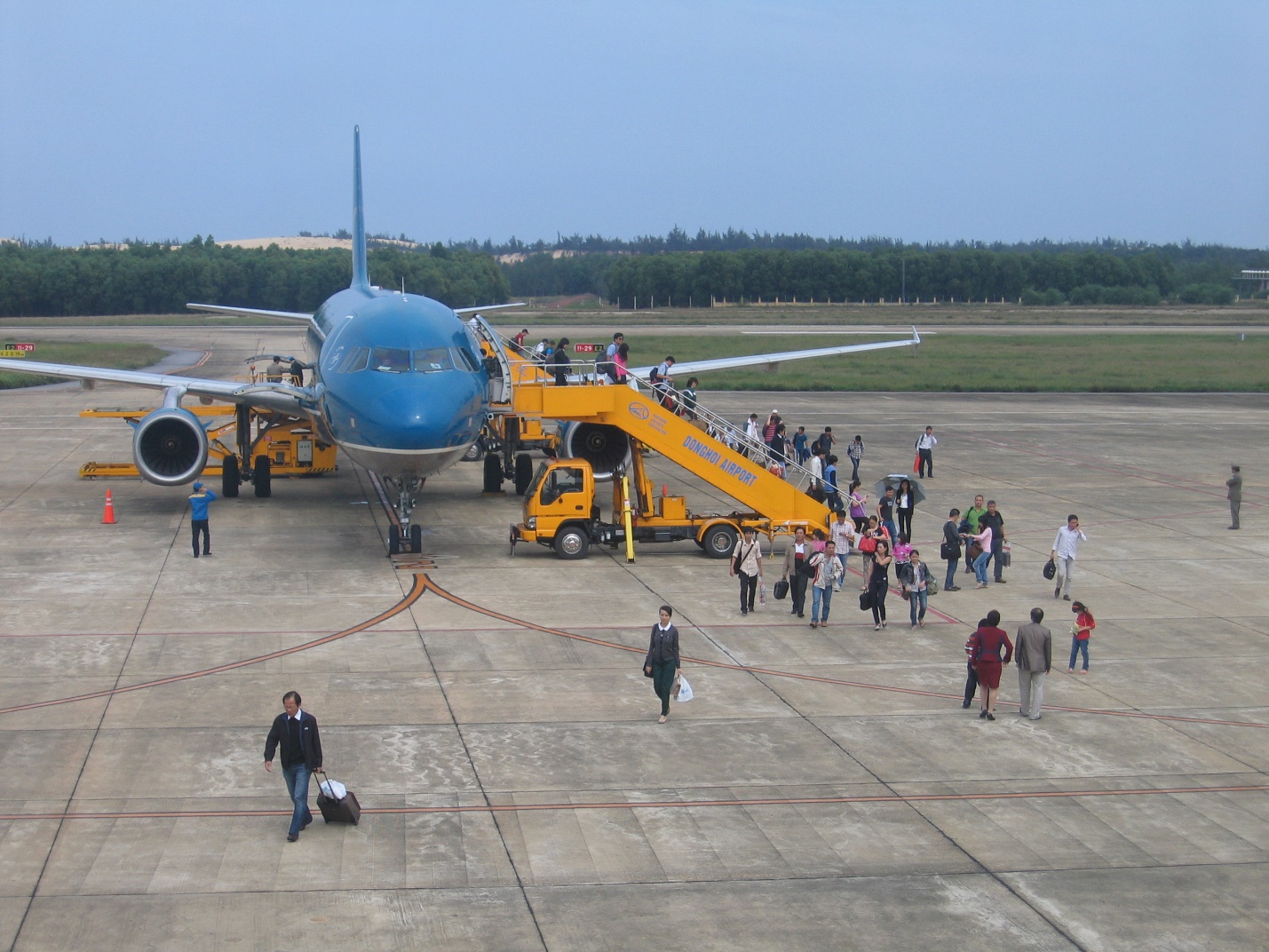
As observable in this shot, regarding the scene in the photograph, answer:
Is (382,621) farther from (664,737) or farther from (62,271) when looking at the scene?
(62,271)

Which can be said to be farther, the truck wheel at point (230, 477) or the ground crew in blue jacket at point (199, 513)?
the truck wheel at point (230, 477)

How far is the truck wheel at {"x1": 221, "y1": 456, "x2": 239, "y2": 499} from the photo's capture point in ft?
110

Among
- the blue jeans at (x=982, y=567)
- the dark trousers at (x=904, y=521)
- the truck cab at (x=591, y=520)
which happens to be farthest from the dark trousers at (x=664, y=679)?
the dark trousers at (x=904, y=521)

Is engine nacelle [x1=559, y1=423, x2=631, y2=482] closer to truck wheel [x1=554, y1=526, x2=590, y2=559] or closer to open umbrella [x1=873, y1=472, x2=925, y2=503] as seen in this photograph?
truck wheel [x1=554, y1=526, x2=590, y2=559]

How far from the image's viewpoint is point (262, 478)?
33.9 metres

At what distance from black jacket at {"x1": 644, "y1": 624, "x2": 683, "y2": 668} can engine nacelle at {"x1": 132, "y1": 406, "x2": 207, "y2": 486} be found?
1766cm

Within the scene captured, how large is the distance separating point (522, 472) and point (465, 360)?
8.36 m

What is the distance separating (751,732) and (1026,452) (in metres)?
29.2

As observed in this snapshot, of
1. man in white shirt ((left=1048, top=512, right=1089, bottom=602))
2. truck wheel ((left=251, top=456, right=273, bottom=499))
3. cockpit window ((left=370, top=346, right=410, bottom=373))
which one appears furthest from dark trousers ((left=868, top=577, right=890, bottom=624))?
truck wheel ((left=251, top=456, right=273, bottom=499))

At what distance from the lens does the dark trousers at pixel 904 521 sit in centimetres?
2764

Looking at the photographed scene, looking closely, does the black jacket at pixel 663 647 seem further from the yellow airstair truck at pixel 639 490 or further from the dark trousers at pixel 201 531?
the dark trousers at pixel 201 531

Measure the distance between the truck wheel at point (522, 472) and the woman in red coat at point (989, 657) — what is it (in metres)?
19.3

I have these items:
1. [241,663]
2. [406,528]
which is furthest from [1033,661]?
[406,528]

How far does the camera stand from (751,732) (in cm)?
1599
